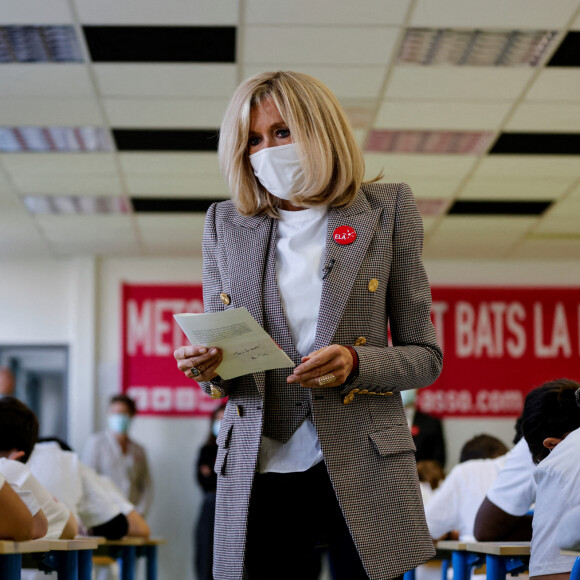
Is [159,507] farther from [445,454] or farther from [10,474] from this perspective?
[10,474]

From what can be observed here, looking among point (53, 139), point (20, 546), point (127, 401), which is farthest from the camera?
point (127, 401)

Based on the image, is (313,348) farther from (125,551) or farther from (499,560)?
(125,551)

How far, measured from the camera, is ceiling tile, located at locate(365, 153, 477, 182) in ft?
20.6

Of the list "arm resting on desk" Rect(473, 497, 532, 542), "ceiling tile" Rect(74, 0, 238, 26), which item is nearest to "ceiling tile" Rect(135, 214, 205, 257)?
"ceiling tile" Rect(74, 0, 238, 26)

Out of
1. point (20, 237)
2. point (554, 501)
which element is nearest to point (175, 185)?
point (20, 237)

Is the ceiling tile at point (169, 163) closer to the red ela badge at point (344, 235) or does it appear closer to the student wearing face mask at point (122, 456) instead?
the student wearing face mask at point (122, 456)

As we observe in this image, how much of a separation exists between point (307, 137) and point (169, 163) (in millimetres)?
4926

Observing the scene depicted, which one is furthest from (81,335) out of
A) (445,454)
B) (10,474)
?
(10,474)

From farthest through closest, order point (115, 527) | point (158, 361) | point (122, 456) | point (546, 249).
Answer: point (546, 249) < point (158, 361) < point (122, 456) < point (115, 527)

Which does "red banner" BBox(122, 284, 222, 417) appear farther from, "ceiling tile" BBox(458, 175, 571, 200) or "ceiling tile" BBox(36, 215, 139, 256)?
"ceiling tile" BBox(458, 175, 571, 200)

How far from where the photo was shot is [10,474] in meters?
2.62

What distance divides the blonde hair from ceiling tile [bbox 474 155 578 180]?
490cm

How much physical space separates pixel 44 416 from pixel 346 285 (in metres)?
8.93

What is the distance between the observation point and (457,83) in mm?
5148
